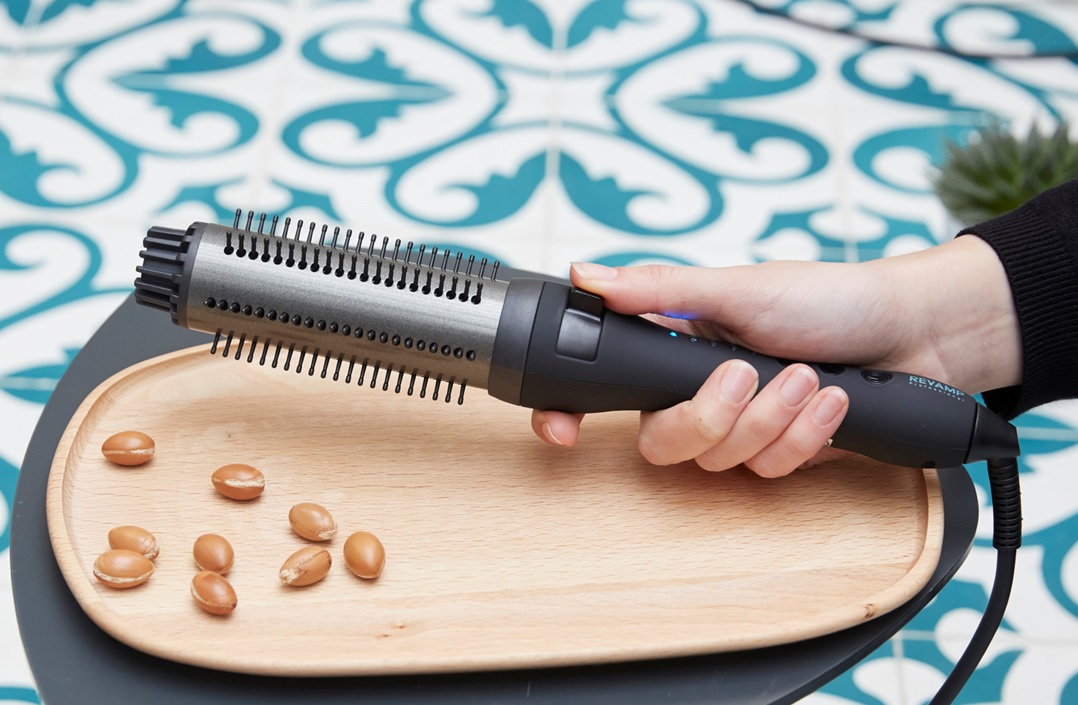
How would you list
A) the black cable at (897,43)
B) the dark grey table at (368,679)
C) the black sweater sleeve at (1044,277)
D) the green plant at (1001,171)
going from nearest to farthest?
the dark grey table at (368,679) → the black sweater sleeve at (1044,277) → the green plant at (1001,171) → the black cable at (897,43)

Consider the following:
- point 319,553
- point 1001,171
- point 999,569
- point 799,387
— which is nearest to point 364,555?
point 319,553

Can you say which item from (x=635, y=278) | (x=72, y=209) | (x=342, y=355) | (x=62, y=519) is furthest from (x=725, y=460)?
(x=72, y=209)

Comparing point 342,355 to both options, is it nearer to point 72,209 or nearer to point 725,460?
point 725,460

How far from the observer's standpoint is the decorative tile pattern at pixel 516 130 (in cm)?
144

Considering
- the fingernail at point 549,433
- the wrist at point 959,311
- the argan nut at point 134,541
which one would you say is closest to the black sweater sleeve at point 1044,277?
the wrist at point 959,311

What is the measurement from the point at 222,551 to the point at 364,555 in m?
0.07

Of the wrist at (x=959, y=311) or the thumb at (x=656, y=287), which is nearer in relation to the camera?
the thumb at (x=656, y=287)

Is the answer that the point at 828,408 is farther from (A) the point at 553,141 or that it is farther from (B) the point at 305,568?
(A) the point at 553,141

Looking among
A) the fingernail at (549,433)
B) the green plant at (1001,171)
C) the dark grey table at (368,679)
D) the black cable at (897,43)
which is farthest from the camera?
the black cable at (897,43)

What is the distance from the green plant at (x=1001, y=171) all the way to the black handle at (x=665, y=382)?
A: 81cm

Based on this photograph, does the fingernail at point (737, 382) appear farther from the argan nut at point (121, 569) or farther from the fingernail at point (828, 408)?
the argan nut at point (121, 569)

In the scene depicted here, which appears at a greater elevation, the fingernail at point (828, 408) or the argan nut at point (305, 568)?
the fingernail at point (828, 408)

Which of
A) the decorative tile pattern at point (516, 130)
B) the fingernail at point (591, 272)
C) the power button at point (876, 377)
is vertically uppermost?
the fingernail at point (591, 272)

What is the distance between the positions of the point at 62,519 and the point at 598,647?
0.95ft
